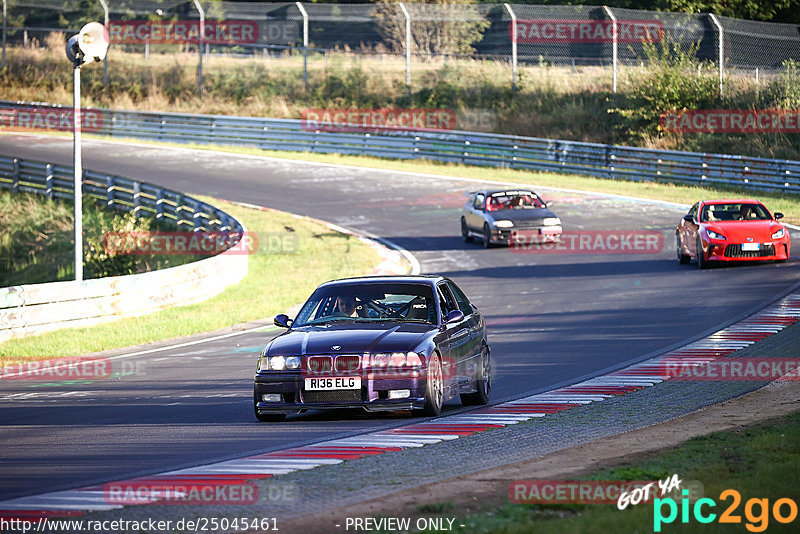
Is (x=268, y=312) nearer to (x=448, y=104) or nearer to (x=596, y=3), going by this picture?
(x=448, y=104)

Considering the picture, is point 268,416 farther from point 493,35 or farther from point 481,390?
point 493,35

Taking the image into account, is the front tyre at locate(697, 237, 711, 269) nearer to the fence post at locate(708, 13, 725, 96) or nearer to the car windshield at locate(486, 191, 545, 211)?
the car windshield at locate(486, 191, 545, 211)

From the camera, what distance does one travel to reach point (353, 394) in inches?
415

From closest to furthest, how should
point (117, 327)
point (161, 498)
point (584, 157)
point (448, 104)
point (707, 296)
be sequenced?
point (161, 498)
point (117, 327)
point (707, 296)
point (584, 157)
point (448, 104)

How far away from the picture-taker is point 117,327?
19.5 meters

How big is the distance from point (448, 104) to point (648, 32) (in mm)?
10476

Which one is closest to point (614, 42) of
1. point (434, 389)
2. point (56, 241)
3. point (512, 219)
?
point (512, 219)

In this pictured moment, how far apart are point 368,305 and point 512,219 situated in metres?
17.5

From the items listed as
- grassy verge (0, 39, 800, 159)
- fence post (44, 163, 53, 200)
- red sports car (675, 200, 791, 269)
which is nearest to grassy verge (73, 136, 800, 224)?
grassy verge (0, 39, 800, 159)

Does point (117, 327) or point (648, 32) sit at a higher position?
point (648, 32)

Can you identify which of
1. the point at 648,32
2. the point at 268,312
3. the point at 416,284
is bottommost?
the point at 268,312

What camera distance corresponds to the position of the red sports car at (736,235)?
79.7 ft

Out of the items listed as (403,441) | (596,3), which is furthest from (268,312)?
(596,3)

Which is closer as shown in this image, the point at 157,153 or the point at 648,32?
the point at 648,32
